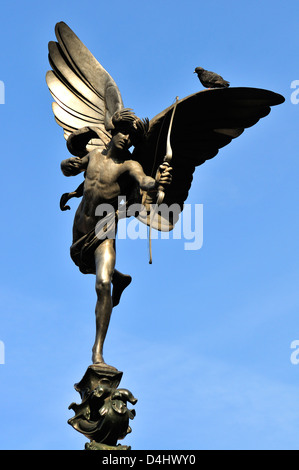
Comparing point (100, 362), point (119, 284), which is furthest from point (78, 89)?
point (100, 362)

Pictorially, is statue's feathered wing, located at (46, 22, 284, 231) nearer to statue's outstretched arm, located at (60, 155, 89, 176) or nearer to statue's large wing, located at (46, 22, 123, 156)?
statue's large wing, located at (46, 22, 123, 156)

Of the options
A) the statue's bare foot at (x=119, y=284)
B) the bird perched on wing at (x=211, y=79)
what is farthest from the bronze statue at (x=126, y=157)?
the bird perched on wing at (x=211, y=79)

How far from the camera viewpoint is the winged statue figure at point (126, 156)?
11.5 metres

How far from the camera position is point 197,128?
41.0 feet

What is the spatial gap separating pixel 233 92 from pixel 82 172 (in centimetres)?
209

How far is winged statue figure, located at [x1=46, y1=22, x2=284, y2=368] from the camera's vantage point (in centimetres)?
1150

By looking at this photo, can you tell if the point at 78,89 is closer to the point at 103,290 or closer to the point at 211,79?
the point at 211,79

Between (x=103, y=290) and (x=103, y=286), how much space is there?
0.04 m

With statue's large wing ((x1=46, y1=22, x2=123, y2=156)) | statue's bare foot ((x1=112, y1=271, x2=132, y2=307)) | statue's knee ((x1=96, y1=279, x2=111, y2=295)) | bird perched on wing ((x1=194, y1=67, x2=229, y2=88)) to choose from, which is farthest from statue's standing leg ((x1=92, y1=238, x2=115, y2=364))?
bird perched on wing ((x1=194, y1=67, x2=229, y2=88))

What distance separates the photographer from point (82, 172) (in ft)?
40.8
